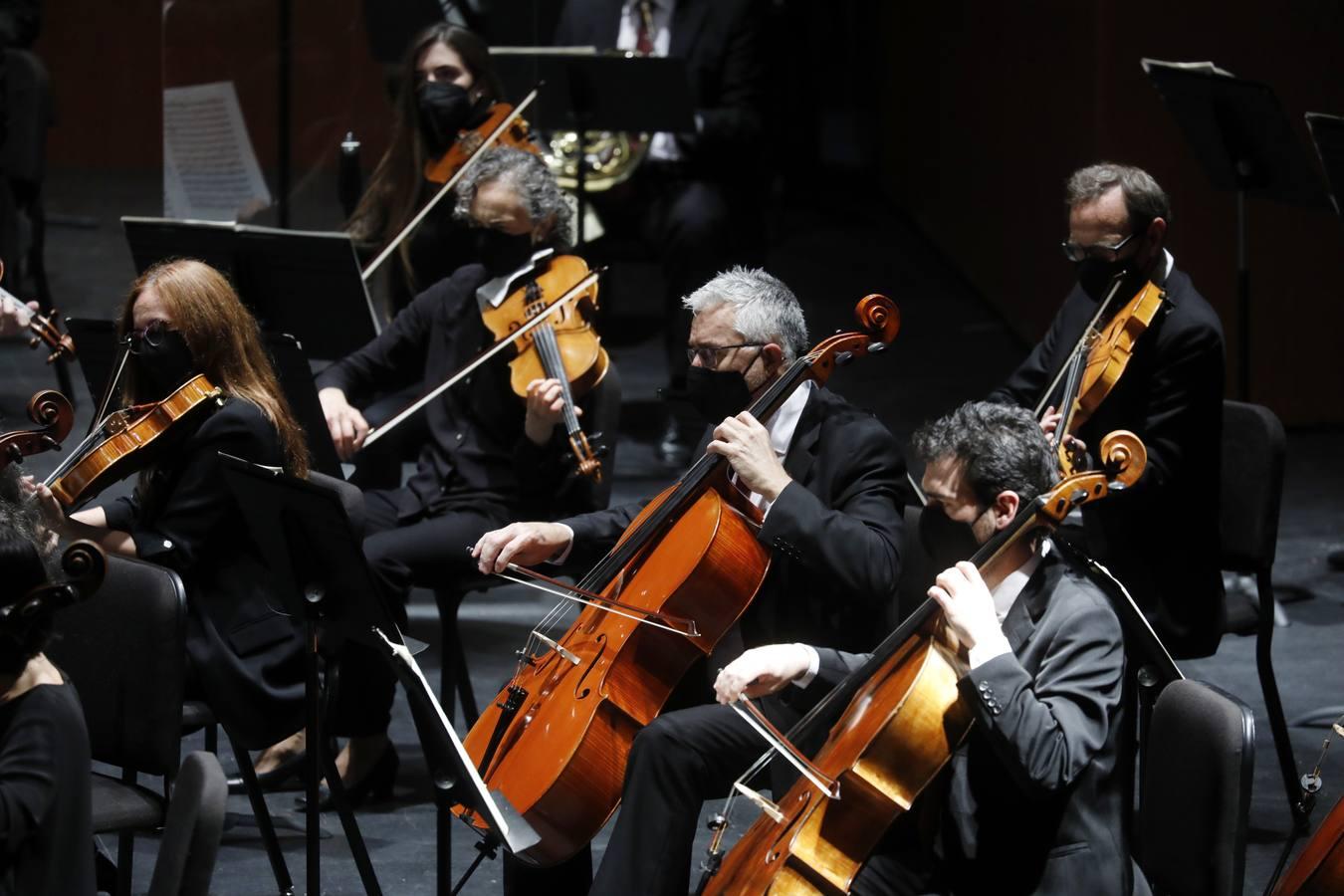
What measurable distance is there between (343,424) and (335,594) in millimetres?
1203

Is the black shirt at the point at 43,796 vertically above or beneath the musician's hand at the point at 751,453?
beneath

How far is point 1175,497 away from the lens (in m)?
3.40

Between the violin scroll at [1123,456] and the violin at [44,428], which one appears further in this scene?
the violin at [44,428]

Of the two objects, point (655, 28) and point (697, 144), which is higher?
point (655, 28)

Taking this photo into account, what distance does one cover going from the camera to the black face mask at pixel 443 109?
443 centimetres

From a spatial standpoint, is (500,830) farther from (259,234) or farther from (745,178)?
(745,178)

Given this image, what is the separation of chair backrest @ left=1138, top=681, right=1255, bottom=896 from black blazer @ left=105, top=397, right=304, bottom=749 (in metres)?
1.48

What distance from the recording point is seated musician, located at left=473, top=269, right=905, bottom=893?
2.77 metres

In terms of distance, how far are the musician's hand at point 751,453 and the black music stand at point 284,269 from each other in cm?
131

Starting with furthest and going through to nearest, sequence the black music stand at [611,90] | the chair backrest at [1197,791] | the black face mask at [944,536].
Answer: the black music stand at [611,90] → the black face mask at [944,536] → the chair backrest at [1197,791]

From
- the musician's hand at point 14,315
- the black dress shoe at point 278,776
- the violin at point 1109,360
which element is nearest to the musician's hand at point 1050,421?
the violin at point 1109,360

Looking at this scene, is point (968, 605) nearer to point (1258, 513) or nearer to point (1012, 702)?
point (1012, 702)

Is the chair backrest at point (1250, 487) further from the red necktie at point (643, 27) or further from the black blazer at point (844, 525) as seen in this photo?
the red necktie at point (643, 27)

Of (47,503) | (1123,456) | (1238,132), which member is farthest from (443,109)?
(1123,456)
